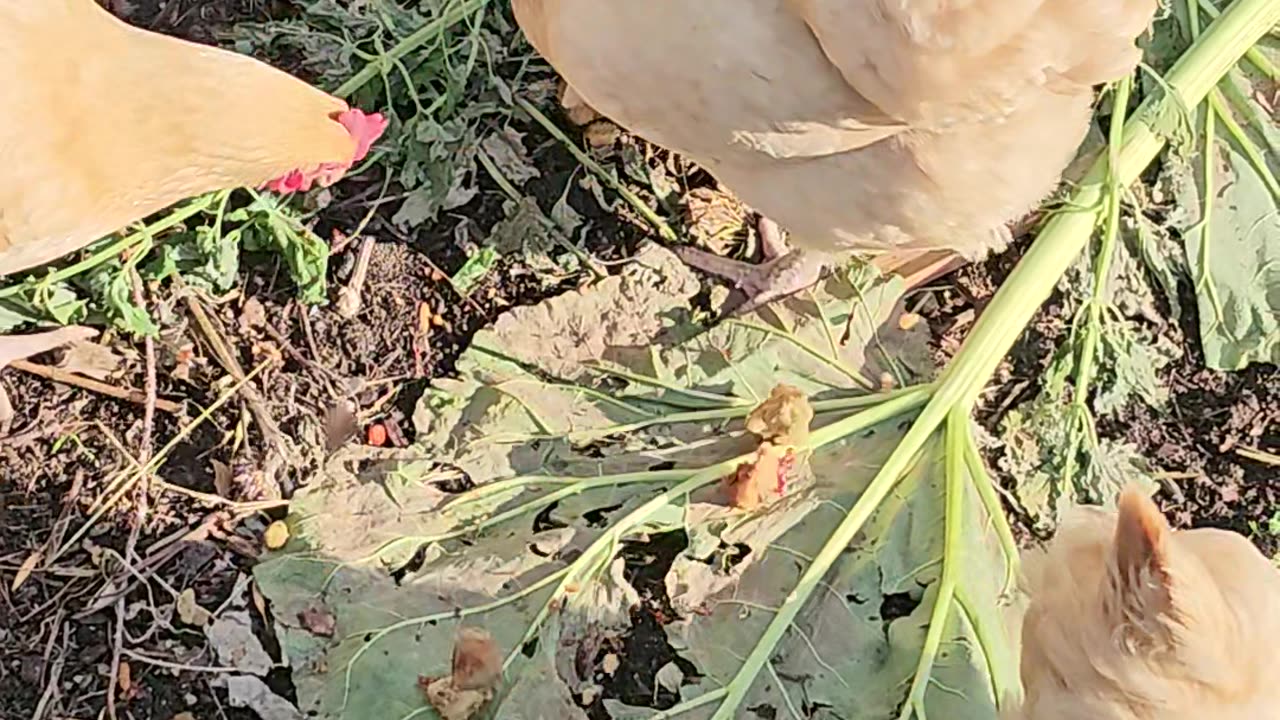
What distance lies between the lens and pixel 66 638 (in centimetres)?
237

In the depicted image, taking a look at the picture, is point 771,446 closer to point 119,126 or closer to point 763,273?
point 763,273

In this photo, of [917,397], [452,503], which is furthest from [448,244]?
[917,397]

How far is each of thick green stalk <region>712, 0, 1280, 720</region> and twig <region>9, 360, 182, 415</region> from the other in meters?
1.12

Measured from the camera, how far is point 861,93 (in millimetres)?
Result: 1728

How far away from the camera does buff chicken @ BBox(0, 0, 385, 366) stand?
1896 millimetres

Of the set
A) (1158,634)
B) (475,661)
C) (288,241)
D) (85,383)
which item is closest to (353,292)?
(288,241)

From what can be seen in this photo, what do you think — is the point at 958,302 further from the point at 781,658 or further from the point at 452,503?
the point at 452,503

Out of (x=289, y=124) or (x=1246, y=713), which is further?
(x=289, y=124)

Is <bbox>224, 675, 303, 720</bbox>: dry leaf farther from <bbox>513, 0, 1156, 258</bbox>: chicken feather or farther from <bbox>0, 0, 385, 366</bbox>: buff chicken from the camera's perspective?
<bbox>513, 0, 1156, 258</bbox>: chicken feather

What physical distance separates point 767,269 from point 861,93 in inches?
34.8

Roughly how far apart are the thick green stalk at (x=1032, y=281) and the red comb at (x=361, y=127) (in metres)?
0.99

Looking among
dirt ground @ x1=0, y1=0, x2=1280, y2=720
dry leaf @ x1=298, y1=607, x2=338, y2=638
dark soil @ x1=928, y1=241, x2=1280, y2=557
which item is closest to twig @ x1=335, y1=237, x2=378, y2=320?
dirt ground @ x1=0, y1=0, x2=1280, y2=720

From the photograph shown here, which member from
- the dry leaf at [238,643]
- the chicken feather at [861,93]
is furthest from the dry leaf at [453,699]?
the chicken feather at [861,93]

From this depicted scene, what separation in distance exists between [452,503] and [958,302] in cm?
104
